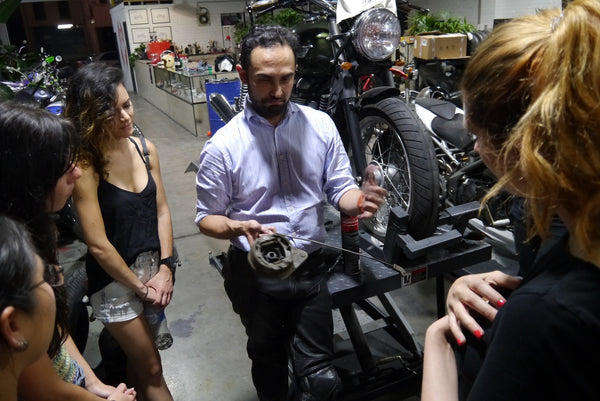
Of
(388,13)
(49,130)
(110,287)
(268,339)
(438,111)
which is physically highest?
(388,13)

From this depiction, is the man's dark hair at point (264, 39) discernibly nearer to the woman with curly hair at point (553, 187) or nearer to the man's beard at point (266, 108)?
the man's beard at point (266, 108)

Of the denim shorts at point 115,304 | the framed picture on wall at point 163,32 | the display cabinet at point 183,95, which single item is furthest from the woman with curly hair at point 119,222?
the framed picture on wall at point 163,32

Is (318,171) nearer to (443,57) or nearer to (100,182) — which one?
(100,182)

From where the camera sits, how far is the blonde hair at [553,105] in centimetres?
64

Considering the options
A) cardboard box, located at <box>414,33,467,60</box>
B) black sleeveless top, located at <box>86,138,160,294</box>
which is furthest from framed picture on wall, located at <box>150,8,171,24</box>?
black sleeveless top, located at <box>86,138,160,294</box>

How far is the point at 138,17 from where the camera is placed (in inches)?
460

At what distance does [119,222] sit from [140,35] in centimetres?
1157

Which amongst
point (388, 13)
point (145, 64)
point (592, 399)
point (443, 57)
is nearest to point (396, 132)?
point (388, 13)

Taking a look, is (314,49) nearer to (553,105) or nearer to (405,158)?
(405,158)

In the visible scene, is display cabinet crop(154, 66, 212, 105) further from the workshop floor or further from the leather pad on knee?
the leather pad on knee

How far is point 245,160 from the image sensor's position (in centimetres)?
171

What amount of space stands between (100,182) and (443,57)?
5.09 metres

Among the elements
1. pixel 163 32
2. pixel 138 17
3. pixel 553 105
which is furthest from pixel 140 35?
pixel 553 105

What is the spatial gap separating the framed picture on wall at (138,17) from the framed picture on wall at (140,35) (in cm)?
17
